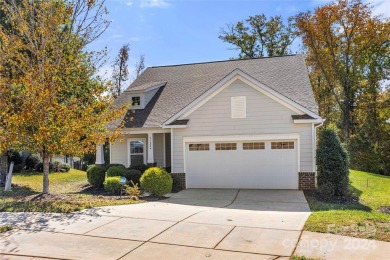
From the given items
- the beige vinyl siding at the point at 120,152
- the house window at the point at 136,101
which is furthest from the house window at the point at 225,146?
the house window at the point at 136,101

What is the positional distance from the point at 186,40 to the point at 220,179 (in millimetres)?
9985

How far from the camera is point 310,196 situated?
39.2 feet

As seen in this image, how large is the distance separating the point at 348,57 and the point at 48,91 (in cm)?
2837

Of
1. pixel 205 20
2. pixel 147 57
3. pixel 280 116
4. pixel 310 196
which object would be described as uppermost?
pixel 147 57

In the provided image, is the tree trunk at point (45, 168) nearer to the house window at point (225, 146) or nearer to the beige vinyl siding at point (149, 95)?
the house window at point (225, 146)

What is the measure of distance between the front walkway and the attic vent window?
5125mm

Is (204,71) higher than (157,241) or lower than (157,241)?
higher

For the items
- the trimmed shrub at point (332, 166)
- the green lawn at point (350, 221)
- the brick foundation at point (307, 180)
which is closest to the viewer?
the green lawn at point (350, 221)

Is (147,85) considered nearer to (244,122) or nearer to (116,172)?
(116,172)

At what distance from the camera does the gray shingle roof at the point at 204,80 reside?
16031mm

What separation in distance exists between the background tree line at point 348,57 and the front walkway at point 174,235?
2157 cm

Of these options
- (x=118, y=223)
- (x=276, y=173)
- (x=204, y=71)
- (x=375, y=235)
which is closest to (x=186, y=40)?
(x=204, y=71)

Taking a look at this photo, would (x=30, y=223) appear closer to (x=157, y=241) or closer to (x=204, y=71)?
(x=157, y=241)

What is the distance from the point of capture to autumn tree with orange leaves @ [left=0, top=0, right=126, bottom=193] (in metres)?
10.4
